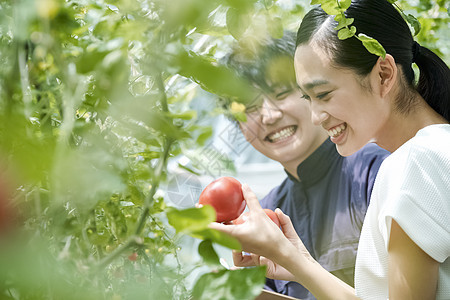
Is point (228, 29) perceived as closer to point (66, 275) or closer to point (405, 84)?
point (66, 275)

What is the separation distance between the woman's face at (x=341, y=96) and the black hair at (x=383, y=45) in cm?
2

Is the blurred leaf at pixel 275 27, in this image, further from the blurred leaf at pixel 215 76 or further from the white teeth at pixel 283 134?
the white teeth at pixel 283 134

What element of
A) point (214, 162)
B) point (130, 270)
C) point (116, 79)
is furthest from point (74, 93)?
point (214, 162)

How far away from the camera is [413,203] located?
2.57 ft

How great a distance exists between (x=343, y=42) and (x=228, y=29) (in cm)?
55

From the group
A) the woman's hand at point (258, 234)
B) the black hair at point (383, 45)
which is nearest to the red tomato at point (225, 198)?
the woman's hand at point (258, 234)

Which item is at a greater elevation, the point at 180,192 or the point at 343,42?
the point at 343,42

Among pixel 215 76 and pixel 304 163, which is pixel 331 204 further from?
pixel 215 76

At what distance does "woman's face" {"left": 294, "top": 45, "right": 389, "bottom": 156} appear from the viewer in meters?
1.00

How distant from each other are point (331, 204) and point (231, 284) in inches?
58.7

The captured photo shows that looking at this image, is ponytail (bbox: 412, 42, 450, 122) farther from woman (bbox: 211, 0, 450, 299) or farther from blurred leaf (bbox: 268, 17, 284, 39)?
blurred leaf (bbox: 268, 17, 284, 39)

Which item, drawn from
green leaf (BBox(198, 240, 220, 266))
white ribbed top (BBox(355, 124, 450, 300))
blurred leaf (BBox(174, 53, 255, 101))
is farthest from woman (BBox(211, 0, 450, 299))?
blurred leaf (BBox(174, 53, 255, 101))

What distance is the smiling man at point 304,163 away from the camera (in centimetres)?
157

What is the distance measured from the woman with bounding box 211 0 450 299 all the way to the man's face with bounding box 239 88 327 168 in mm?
578
